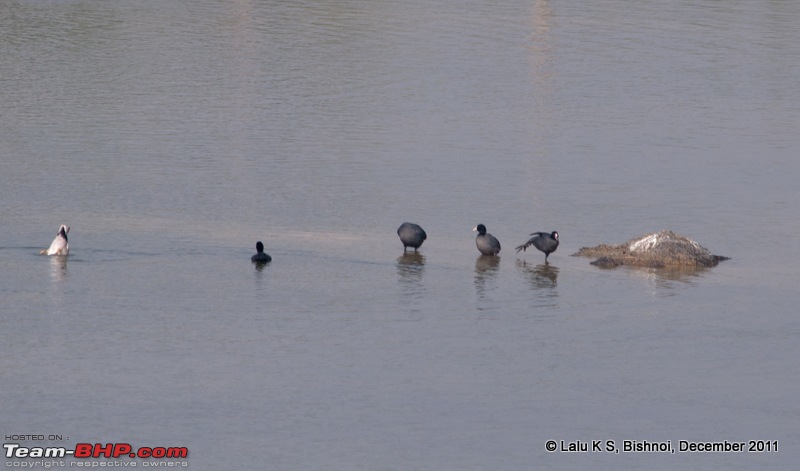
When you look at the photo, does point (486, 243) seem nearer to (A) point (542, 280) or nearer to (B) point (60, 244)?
(A) point (542, 280)

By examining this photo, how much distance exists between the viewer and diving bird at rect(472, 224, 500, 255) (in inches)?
1057

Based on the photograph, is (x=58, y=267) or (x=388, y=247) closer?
(x=58, y=267)

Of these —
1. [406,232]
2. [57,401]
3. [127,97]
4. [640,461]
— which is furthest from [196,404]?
[127,97]

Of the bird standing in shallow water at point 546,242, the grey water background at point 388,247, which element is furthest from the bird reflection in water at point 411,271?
the bird standing in shallow water at point 546,242

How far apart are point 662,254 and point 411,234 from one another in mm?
4117

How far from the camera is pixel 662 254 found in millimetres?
26766

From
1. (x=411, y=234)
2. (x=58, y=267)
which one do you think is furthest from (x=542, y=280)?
(x=58, y=267)

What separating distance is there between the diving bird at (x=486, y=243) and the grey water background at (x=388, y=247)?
0.29 m

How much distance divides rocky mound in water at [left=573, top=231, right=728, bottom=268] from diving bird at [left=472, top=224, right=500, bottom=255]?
162 centimetres

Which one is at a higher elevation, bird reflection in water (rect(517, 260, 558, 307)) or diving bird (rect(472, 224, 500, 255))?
diving bird (rect(472, 224, 500, 255))

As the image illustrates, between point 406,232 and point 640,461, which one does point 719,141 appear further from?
point 640,461

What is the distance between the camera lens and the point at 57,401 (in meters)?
18.3

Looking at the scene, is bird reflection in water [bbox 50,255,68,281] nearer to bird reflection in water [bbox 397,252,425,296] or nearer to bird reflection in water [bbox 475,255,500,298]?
bird reflection in water [bbox 397,252,425,296]

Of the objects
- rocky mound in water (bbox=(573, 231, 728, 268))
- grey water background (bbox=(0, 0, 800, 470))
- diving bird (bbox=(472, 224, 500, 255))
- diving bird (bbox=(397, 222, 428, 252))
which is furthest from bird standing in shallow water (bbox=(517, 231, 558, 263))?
diving bird (bbox=(397, 222, 428, 252))
